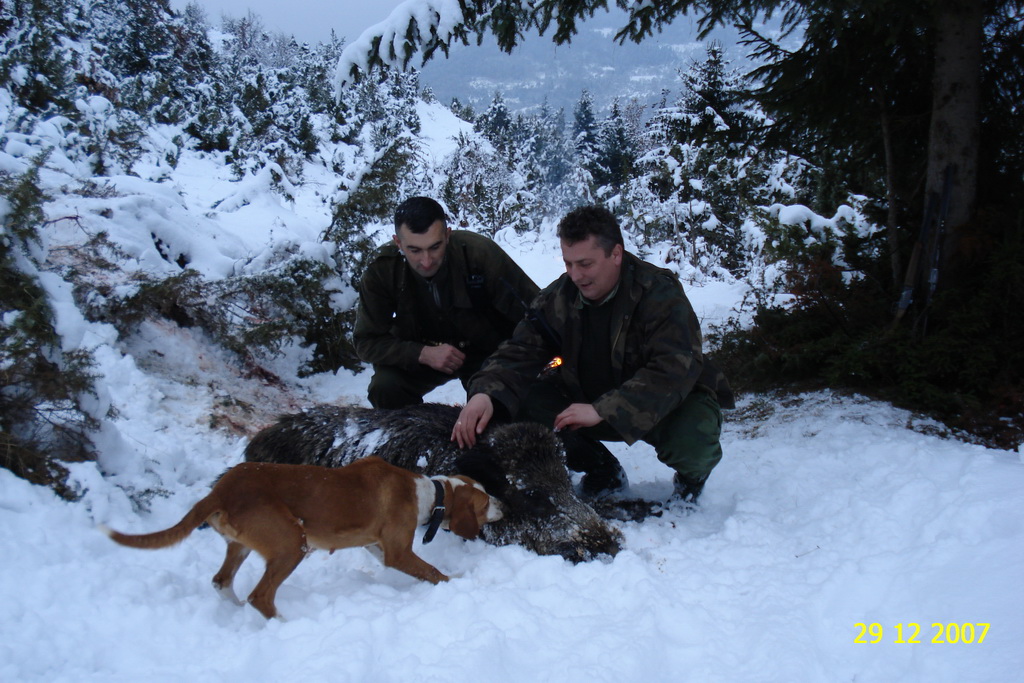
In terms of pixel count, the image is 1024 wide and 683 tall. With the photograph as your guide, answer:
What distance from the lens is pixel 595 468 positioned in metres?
4.43

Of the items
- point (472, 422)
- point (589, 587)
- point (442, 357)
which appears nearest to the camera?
point (589, 587)

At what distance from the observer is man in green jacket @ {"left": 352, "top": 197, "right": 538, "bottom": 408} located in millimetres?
5258

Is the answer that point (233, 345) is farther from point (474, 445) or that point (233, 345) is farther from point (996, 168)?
point (996, 168)

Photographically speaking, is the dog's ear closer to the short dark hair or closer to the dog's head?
the dog's head

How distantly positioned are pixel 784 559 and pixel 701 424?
91cm

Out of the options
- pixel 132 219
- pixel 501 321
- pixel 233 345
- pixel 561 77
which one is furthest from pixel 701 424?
pixel 561 77

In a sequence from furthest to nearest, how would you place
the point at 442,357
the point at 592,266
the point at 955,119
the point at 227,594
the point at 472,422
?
the point at 955,119
the point at 442,357
the point at 592,266
the point at 472,422
the point at 227,594

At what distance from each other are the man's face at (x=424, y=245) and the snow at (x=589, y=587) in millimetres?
1977

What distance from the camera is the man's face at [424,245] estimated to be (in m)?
4.71

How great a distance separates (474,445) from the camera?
12.8 ft

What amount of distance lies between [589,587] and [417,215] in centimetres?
286

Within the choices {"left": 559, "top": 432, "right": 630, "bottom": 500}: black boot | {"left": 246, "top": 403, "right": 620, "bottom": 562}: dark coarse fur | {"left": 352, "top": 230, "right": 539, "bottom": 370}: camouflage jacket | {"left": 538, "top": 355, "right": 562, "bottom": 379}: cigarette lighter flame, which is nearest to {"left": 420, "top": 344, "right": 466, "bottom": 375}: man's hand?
{"left": 352, "top": 230, "right": 539, "bottom": 370}: camouflage jacket

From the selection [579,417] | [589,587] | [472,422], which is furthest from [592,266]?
[589,587]

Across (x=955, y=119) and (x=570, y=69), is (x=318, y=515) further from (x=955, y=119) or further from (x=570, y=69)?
(x=570, y=69)
